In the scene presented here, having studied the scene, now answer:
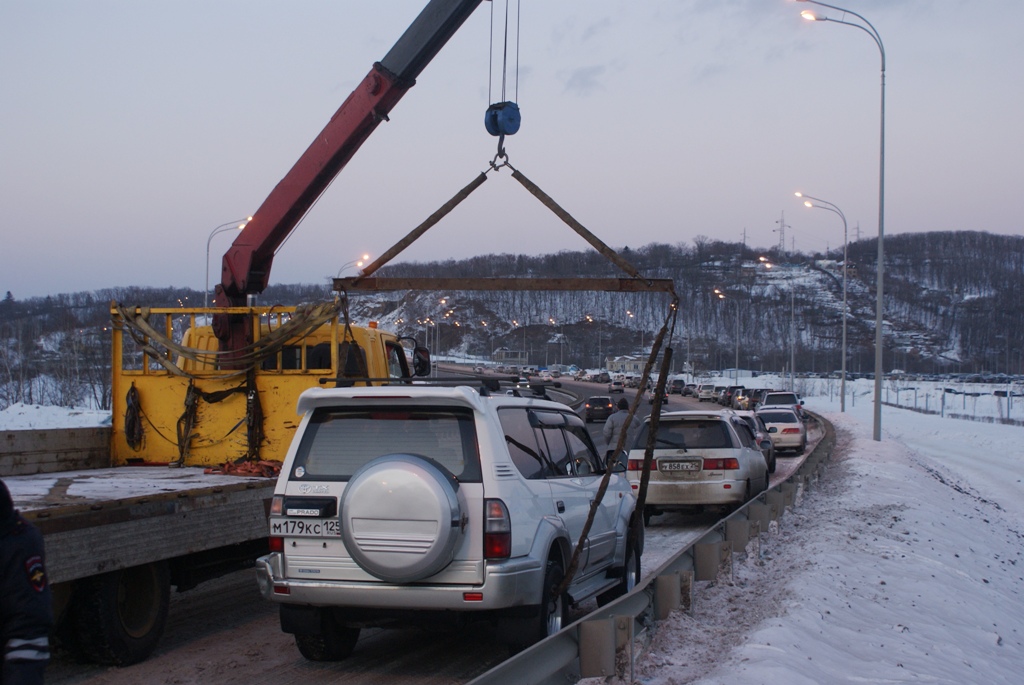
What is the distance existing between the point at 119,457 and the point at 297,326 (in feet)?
7.14

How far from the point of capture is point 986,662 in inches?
291

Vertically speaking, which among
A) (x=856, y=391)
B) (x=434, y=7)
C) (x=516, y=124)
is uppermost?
(x=434, y=7)

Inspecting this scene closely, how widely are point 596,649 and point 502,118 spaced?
20.9ft

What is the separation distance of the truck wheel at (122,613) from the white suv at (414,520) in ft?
3.20

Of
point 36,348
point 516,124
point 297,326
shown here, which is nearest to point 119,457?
point 297,326

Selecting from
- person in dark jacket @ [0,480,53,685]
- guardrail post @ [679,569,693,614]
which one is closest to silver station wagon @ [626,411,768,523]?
guardrail post @ [679,569,693,614]

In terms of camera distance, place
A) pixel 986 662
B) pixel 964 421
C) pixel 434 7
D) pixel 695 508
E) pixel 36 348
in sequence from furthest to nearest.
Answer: pixel 36 348 → pixel 964 421 → pixel 695 508 → pixel 434 7 → pixel 986 662

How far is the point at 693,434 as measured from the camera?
14484 mm

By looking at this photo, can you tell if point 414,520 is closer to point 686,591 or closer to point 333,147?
point 686,591

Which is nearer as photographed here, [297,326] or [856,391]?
[297,326]

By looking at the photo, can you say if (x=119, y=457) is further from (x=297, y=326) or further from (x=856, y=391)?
(x=856, y=391)

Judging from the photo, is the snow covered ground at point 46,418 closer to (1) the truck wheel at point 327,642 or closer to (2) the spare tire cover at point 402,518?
(1) the truck wheel at point 327,642

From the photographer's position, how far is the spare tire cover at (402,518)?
571cm

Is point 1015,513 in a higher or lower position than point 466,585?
lower
